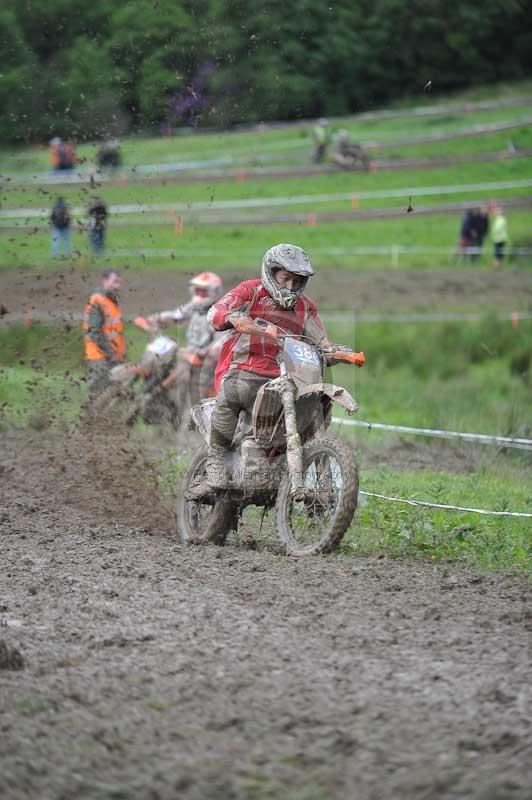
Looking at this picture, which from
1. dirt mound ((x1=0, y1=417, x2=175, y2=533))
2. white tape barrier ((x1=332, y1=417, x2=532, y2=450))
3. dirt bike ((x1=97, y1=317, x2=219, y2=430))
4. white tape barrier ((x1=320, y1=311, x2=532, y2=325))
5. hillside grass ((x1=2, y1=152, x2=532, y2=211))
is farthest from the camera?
hillside grass ((x1=2, y1=152, x2=532, y2=211))

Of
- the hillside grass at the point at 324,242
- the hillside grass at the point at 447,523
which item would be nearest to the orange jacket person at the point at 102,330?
the hillside grass at the point at 447,523

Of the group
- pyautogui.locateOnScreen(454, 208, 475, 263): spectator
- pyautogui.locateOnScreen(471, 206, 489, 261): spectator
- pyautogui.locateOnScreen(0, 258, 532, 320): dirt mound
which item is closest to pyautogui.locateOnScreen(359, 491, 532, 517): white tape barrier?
pyautogui.locateOnScreen(0, 258, 532, 320): dirt mound

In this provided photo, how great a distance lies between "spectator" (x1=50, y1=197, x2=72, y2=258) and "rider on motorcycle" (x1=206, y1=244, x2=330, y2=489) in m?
7.04

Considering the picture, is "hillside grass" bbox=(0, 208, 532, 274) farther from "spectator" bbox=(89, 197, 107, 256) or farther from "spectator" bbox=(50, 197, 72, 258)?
"spectator" bbox=(89, 197, 107, 256)

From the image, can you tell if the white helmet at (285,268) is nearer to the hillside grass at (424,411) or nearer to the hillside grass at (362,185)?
the hillside grass at (424,411)

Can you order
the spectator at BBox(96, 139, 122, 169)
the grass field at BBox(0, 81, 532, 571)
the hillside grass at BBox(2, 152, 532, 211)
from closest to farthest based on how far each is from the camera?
1. the grass field at BBox(0, 81, 532, 571)
2. the spectator at BBox(96, 139, 122, 169)
3. the hillside grass at BBox(2, 152, 532, 211)

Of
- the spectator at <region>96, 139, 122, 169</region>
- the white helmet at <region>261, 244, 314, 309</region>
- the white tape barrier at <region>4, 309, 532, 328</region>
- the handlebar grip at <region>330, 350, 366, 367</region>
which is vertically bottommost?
the handlebar grip at <region>330, 350, 366, 367</region>

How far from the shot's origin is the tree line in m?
13.8

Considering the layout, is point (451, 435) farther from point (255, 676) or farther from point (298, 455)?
point (255, 676)

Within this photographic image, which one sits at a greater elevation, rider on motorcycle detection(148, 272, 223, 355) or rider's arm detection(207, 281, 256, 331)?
rider on motorcycle detection(148, 272, 223, 355)

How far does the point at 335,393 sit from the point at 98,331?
25.5 feet

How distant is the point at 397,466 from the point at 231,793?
9450mm

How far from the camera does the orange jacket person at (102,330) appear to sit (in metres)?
15.6

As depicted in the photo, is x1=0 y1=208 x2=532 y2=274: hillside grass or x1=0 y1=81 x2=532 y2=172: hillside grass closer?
x1=0 y1=208 x2=532 y2=274: hillside grass
